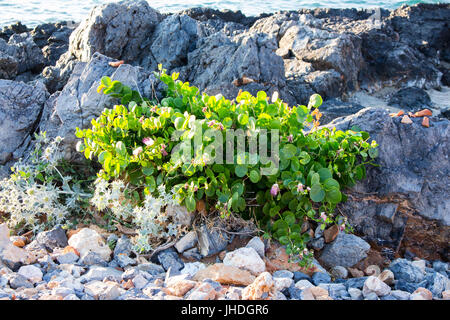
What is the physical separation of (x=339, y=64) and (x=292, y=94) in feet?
6.45

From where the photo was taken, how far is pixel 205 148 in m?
3.33

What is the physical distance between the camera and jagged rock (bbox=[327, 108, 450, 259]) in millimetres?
3986

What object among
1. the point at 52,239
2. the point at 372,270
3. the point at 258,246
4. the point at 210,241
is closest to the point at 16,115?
the point at 52,239

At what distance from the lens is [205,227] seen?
146 inches

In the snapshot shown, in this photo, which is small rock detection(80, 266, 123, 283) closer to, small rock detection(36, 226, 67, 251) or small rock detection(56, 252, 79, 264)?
small rock detection(56, 252, 79, 264)

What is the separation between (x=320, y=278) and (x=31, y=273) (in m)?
2.02

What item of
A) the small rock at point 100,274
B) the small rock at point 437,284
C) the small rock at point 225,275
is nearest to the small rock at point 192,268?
the small rock at point 225,275

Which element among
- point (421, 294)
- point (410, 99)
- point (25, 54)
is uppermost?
point (25, 54)

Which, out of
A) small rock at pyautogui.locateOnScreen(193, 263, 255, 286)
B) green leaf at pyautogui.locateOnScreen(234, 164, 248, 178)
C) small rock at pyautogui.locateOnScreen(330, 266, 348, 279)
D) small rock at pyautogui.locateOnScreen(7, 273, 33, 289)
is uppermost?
green leaf at pyautogui.locateOnScreen(234, 164, 248, 178)

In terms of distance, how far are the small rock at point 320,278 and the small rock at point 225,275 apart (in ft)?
1.61

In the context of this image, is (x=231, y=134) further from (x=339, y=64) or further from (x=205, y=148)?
(x=339, y=64)

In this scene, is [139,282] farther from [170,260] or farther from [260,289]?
[260,289]

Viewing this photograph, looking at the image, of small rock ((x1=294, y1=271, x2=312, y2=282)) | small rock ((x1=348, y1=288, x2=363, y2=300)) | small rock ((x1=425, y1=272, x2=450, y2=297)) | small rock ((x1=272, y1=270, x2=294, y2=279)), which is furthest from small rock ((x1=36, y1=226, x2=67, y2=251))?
small rock ((x1=425, y1=272, x2=450, y2=297))
